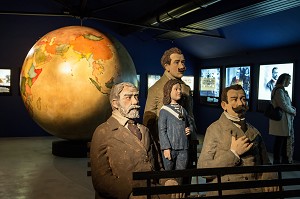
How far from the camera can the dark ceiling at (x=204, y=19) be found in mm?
6343

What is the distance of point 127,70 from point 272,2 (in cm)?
286

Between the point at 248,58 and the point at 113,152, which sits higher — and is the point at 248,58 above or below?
above

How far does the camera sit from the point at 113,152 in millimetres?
2527

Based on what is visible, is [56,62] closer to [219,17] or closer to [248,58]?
[219,17]

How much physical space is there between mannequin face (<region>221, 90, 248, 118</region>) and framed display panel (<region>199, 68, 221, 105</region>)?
7.87 m

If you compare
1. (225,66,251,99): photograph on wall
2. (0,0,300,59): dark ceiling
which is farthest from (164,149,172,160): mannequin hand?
(225,66,251,99): photograph on wall

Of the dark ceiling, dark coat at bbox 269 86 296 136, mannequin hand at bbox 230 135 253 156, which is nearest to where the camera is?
mannequin hand at bbox 230 135 253 156

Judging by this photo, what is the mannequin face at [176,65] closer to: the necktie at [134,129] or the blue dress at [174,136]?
the blue dress at [174,136]

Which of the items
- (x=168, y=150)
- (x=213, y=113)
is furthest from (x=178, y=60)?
(x=213, y=113)

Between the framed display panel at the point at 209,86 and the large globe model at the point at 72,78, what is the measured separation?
4839 millimetres

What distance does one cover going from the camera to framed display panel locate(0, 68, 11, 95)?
9867mm

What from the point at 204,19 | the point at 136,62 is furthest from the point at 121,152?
the point at 136,62

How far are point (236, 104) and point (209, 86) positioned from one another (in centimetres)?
852

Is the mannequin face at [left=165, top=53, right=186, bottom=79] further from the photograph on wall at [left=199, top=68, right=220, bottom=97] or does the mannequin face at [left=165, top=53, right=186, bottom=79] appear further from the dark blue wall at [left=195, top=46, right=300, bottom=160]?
the photograph on wall at [left=199, top=68, right=220, bottom=97]
